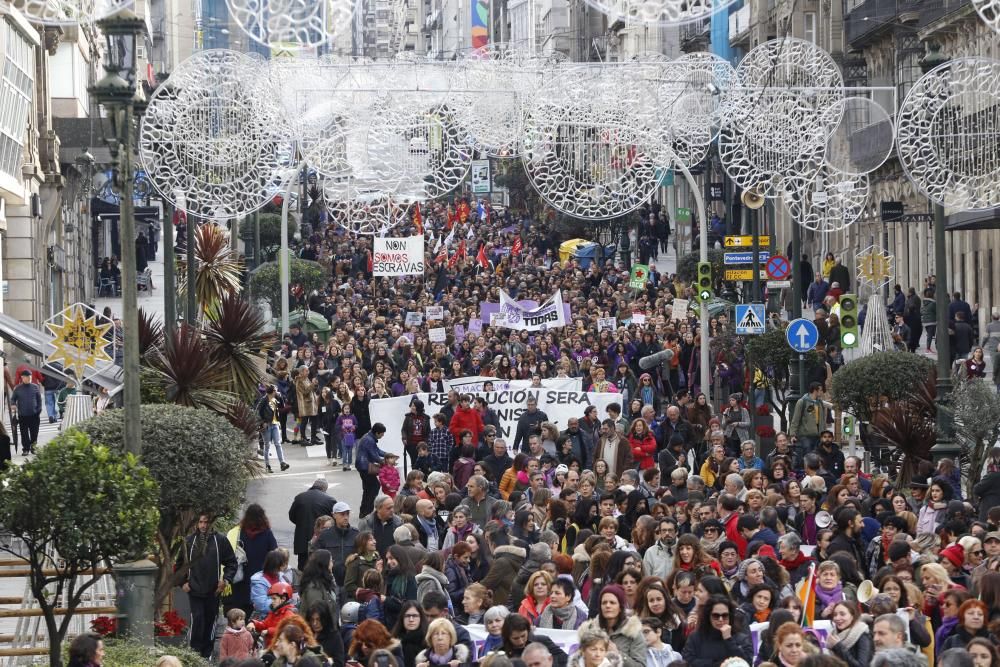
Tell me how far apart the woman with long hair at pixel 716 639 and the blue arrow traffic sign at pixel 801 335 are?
14371 mm

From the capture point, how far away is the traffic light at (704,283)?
31.0 m

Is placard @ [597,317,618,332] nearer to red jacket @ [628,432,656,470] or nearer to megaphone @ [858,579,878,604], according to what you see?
red jacket @ [628,432,656,470]

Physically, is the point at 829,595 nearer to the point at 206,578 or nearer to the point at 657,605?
the point at 657,605

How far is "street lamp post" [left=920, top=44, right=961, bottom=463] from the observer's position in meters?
21.1

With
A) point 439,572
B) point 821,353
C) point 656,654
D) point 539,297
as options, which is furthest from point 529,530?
point 539,297

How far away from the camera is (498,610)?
472 inches

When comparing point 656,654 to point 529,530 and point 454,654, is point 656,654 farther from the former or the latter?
point 529,530

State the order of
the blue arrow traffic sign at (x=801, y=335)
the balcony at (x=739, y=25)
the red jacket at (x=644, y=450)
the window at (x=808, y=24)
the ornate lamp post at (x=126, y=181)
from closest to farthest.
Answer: the ornate lamp post at (x=126, y=181) → the red jacket at (x=644, y=450) → the blue arrow traffic sign at (x=801, y=335) → the window at (x=808, y=24) → the balcony at (x=739, y=25)

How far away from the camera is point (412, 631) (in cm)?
1243

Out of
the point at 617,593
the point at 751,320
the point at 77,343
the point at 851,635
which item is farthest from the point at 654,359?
the point at 851,635

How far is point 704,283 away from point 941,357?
31.1ft

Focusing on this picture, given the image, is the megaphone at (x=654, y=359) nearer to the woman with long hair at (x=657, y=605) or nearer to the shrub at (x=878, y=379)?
the shrub at (x=878, y=379)

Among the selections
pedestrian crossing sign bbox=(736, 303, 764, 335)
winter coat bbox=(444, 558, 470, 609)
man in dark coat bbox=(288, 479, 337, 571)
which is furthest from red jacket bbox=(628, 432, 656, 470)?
winter coat bbox=(444, 558, 470, 609)

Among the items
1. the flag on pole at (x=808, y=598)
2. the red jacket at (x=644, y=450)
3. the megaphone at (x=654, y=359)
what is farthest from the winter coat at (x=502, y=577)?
the megaphone at (x=654, y=359)
